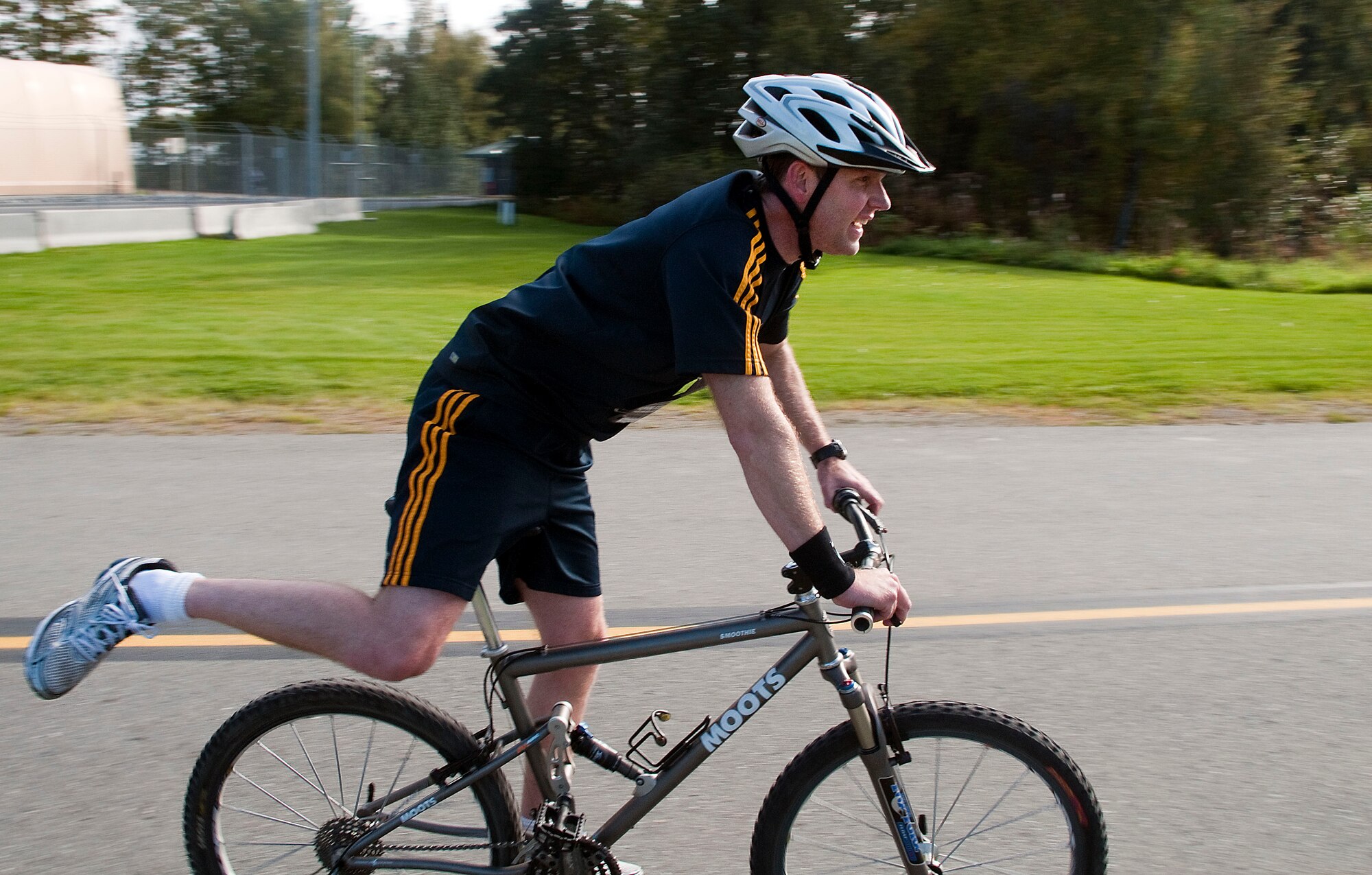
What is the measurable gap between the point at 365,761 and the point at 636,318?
118cm

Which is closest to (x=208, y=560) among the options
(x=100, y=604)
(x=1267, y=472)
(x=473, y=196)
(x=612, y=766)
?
(x=100, y=604)

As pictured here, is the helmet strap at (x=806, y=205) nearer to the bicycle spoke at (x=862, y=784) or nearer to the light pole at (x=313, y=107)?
the bicycle spoke at (x=862, y=784)

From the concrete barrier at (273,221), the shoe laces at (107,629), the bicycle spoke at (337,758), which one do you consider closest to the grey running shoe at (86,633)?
the shoe laces at (107,629)

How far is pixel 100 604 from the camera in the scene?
280 centimetres

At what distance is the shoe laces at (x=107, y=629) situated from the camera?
2787mm

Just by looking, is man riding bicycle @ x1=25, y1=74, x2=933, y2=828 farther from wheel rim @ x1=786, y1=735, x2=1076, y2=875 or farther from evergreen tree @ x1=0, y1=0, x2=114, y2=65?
evergreen tree @ x1=0, y1=0, x2=114, y2=65

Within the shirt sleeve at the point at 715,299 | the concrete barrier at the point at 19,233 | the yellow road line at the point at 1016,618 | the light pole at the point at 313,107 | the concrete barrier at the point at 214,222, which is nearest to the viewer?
the shirt sleeve at the point at 715,299

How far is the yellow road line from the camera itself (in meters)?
4.59

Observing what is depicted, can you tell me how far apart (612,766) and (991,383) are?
302 inches

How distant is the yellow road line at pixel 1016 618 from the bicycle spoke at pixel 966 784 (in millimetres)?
1827

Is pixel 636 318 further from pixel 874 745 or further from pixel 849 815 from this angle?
pixel 849 815

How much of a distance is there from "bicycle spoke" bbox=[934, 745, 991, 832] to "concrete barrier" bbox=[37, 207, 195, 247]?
760 inches

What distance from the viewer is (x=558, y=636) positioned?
3.11 meters

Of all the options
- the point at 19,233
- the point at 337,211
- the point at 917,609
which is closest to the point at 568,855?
the point at 917,609
